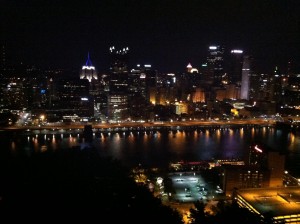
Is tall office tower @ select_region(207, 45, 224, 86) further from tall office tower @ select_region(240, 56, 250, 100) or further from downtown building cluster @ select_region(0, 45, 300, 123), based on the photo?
tall office tower @ select_region(240, 56, 250, 100)

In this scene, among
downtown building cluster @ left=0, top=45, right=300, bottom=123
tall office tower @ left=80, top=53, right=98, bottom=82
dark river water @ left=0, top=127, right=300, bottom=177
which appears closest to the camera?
dark river water @ left=0, top=127, right=300, bottom=177

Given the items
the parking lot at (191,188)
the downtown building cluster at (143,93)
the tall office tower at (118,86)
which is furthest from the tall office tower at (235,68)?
the parking lot at (191,188)

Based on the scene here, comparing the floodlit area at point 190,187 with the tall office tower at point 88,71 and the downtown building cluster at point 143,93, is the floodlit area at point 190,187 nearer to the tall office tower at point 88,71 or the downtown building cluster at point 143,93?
the downtown building cluster at point 143,93

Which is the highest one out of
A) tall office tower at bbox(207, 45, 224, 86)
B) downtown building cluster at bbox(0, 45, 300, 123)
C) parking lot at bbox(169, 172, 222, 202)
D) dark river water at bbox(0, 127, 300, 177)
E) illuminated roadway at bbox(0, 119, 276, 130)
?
tall office tower at bbox(207, 45, 224, 86)

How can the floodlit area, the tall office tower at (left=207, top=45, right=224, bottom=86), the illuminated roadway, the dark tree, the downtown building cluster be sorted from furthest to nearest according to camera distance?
the tall office tower at (left=207, top=45, right=224, bottom=86) < the downtown building cluster < the illuminated roadway < the floodlit area < the dark tree

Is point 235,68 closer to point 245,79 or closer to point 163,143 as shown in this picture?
Result: point 245,79

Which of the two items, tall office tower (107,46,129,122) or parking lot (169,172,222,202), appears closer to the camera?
parking lot (169,172,222,202)

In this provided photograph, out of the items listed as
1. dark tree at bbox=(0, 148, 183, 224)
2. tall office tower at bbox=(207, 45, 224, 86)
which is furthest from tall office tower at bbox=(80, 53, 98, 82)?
dark tree at bbox=(0, 148, 183, 224)

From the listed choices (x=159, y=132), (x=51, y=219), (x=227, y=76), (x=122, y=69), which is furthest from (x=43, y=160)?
(x=227, y=76)
